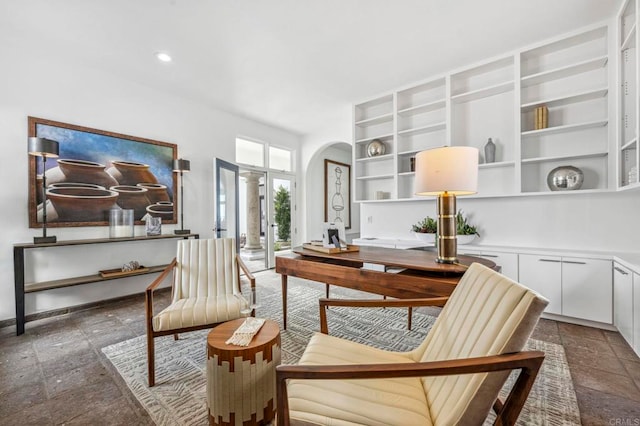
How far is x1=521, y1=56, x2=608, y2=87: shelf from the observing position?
2.72 meters

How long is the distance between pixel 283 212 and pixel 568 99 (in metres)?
4.59

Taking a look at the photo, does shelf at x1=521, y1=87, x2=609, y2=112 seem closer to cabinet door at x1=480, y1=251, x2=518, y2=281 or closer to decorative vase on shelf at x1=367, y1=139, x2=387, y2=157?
cabinet door at x1=480, y1=251, x2=518, y2=281

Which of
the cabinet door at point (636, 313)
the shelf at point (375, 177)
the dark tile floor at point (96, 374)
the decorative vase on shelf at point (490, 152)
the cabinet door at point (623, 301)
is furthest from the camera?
the shelf at point (375, 177)

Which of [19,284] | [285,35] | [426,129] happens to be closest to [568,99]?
[426,129]

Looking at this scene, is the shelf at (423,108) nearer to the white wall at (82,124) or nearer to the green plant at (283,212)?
the green plant at (283,212)

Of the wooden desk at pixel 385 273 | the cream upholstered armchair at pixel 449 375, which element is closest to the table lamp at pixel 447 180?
the wooden desk at pixel 385 273

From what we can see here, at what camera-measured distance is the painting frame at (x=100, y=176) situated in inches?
115

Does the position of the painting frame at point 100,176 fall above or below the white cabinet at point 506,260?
above

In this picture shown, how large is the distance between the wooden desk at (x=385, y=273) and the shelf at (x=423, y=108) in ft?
7.44

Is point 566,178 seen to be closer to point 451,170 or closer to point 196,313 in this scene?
point 451,170

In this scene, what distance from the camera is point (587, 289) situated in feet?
8.43

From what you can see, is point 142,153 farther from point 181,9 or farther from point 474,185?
point 474,185

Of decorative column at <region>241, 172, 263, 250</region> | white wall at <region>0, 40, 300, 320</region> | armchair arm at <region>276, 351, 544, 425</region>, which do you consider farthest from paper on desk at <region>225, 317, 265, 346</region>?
decorative column at <region>241, 172, 263, 250</region>

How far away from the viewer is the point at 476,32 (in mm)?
Result: 2684
